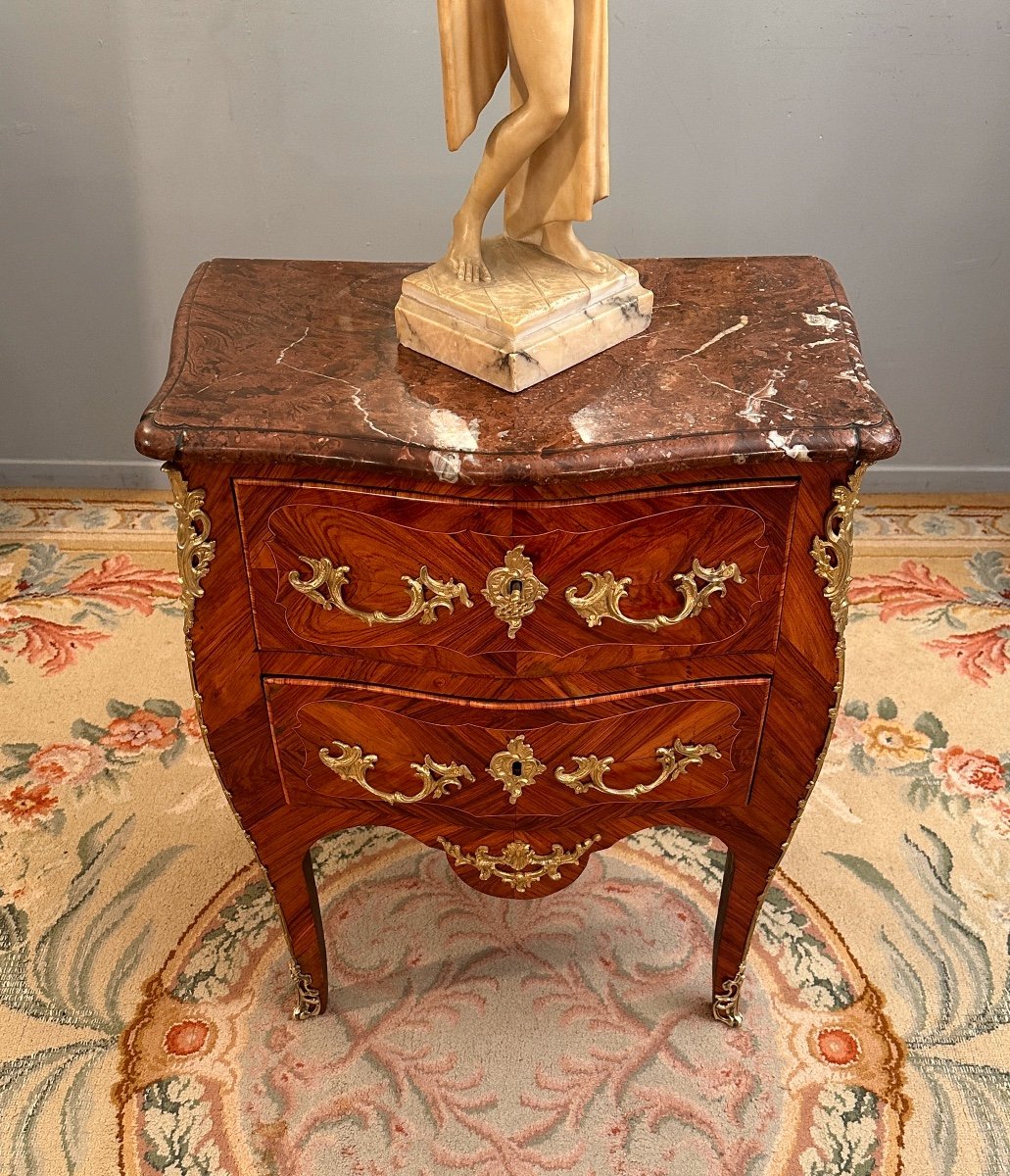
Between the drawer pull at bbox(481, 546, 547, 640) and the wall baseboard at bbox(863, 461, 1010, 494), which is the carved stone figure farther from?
the wall baseboard at bbox(863, 461, 1010, 494)

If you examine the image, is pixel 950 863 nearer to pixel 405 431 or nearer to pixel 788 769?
pixel 788 769

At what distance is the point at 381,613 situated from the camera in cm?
111

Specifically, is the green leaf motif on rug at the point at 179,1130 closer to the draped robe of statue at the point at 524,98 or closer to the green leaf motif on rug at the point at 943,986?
the green leaf motif on rug at the point at 943,986

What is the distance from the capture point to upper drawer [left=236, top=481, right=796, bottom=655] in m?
1.05

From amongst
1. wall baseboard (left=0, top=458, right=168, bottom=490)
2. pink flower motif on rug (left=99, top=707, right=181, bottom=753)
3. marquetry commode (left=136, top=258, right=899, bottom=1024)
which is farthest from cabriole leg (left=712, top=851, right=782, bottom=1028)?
wall baseboard (left=0, top=458, right=168, bottom=490)

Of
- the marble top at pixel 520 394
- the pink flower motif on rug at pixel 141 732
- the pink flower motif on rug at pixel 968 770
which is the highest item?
the marble top at pixel 520 394

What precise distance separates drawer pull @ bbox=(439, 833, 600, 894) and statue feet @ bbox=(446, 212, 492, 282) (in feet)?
2.03

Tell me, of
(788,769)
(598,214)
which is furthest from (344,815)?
(598,214)

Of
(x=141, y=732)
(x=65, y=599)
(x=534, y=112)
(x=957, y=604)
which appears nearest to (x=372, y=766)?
(x=534, y=112)

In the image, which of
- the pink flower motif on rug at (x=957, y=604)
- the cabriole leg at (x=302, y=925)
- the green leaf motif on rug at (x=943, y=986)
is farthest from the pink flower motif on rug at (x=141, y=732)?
the pink flower motif on rug at (x=957, y=604)

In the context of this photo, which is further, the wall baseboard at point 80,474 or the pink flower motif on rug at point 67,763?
the wall baseboard at point 80,474

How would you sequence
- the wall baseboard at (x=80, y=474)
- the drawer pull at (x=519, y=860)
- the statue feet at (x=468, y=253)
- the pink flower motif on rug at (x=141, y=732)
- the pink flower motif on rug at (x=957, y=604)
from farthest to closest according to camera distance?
1. the wall baseboard at (x=80, y=474)
2. the pink flower motif on rug at (x=957, y=604)
3. the pink flower motif on rug at (x=141, y=732)
4. the drawer pull at (x=519, y=860)
5. the statue feet at (x=468, y=253)

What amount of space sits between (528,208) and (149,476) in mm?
1433

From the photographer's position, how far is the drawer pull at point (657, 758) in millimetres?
1218
